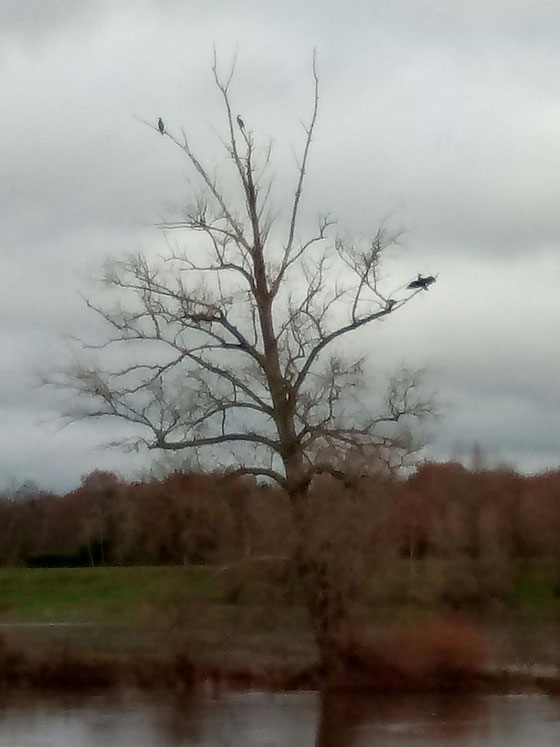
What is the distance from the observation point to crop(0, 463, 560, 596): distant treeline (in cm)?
2656

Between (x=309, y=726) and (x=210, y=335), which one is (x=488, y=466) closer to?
(x=210, y=335)

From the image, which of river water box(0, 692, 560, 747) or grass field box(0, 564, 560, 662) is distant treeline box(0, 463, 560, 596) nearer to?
grass field box(0, 564, 560, 662)

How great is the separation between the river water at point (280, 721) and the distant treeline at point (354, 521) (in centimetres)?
358

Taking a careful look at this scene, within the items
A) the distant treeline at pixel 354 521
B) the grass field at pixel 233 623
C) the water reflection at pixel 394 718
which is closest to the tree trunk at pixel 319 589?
the distant treeline at pixel 354 521

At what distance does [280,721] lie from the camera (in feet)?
69.5

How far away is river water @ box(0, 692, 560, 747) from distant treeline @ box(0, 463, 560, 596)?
141 inches

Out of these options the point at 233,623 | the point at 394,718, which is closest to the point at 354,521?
the point at 233,623

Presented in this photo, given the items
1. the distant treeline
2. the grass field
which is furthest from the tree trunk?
the grass field

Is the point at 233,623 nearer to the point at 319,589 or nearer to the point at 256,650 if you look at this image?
the point at 256,650

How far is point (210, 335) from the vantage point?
27531 mm

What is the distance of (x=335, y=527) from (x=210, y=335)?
5.18 meters

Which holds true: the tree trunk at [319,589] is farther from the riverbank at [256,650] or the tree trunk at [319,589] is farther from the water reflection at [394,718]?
the water reflection at [394,718]

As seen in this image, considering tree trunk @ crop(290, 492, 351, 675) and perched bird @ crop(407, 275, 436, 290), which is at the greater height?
perched bird @ crop(407, 275, 436, 290)

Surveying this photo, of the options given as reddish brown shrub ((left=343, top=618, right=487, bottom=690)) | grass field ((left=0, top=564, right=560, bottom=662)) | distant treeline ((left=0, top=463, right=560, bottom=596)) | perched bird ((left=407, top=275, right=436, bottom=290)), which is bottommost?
reddish brown shrub ((left=343, top=618, right=487, bottom=690))
